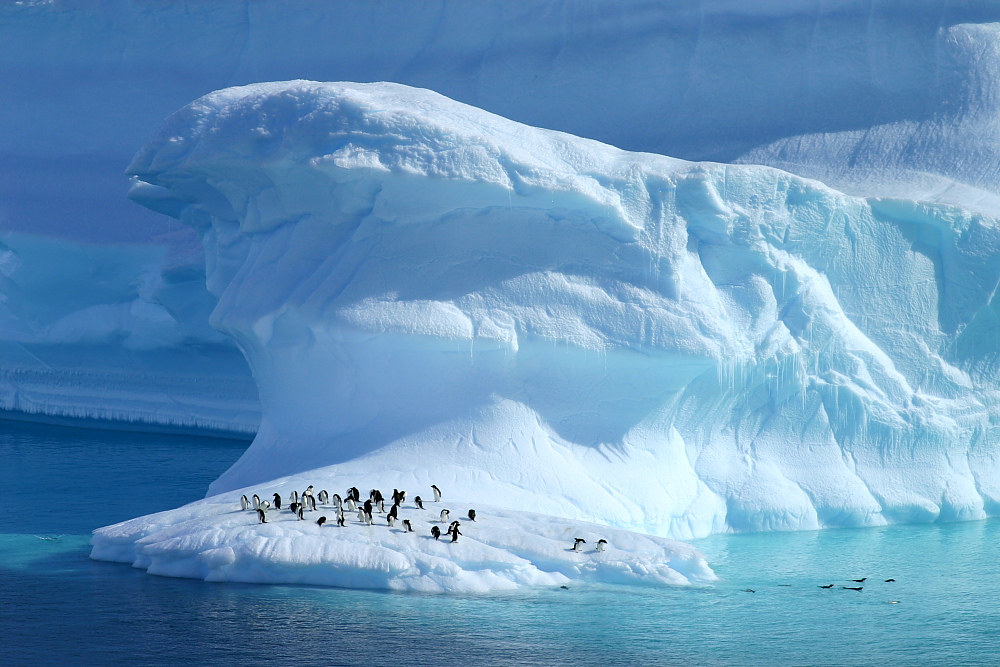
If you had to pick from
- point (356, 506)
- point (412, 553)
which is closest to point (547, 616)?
point (412, 553)

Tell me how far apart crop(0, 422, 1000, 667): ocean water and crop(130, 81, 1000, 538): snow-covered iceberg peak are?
A: 1.13m

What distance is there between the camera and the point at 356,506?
9734 millimetres

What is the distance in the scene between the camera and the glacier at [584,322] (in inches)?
448

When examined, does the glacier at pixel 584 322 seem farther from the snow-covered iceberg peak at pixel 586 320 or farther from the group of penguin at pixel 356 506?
the group of penguin at pixel 356 506

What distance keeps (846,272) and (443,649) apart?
726 cm

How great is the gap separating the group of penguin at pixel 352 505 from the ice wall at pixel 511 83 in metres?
7.10

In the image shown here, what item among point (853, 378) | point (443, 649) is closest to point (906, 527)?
point (853, 378)

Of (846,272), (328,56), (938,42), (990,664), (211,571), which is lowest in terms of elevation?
(990,664)

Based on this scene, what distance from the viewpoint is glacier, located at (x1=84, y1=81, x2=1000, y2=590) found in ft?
37.3

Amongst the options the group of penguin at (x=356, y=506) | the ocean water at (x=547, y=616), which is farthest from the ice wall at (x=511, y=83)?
the group of penguin at (x=356, y=506)

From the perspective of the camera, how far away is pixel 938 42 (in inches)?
603

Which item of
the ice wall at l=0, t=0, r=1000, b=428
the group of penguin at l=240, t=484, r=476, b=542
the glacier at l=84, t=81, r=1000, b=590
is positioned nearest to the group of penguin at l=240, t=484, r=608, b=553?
the group of penguin at l=240, t=484, r=476, b=542

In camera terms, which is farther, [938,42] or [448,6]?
[448,6]

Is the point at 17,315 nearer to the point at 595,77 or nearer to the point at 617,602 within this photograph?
the point at 595,77
